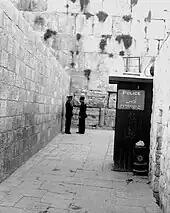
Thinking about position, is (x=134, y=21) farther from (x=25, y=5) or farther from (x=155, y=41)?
(x=25, y=5)

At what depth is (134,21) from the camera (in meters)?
15.1

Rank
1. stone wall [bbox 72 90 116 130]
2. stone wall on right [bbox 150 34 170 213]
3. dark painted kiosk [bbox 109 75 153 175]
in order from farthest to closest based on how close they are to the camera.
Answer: stone wall [bbox 72 90 116 130] < dark painted kiosk [bbox 109 75 153 175] < stone wall on right [bbox 150 34 170 213]

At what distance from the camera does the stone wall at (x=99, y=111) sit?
46.2 ft

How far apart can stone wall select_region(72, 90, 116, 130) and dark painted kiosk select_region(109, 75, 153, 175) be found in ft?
26.7

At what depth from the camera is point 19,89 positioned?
5199 mm

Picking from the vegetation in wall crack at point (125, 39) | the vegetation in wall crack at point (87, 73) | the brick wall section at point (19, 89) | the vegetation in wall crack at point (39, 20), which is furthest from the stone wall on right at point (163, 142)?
the vegetation in wall crack at point (39, 20)

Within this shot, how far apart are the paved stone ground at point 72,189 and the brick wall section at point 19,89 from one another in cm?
37

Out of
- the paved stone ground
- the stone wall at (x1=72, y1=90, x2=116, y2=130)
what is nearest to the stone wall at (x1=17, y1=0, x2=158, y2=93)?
the stone wall at (x1=72, y1=90, x2=116, y2=130)

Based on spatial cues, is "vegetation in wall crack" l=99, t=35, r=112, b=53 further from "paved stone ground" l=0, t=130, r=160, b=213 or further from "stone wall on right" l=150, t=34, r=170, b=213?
"stone wall on right" l=150, t=34, r=170, b=213

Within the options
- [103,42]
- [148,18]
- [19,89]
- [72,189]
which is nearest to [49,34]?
[103,42]

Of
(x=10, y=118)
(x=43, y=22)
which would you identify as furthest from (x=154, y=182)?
(x=43, y=22)

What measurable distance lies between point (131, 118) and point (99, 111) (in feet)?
27.8

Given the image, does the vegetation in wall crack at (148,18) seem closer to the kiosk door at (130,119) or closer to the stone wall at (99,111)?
the stone wall at (99,111)

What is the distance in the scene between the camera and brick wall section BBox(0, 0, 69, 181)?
172 inches
